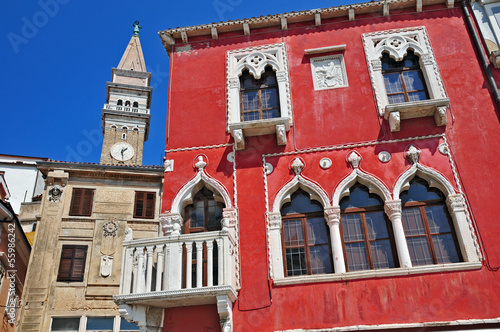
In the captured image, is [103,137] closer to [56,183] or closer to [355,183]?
[56,183]

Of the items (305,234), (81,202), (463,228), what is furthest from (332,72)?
(81,202)

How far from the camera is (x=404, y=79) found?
12.0 m

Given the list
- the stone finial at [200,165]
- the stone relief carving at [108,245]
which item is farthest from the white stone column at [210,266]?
the stone relief carving at [108,245]

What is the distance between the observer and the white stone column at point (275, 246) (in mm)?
9984

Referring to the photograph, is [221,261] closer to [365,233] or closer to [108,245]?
[365,233]

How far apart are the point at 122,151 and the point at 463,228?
39.5 meters

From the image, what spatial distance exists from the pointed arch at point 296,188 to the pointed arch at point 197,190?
114 cm

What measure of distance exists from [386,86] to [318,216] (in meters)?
3.95

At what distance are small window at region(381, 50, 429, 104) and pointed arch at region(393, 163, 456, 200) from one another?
80.2 inches

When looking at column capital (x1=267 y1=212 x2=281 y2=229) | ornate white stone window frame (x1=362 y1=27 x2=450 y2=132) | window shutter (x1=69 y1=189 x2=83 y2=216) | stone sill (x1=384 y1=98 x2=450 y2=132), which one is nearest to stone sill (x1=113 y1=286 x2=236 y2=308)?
column capital (x1=267 y1=212 x2=281 y2=229)

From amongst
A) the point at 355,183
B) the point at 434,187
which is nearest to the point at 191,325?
the point at 355,183

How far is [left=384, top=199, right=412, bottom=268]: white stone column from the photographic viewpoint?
9.62 metres

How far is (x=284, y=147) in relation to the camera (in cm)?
1145

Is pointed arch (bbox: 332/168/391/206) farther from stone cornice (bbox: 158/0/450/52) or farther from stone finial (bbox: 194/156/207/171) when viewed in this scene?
stone cornice (bbox: 158/0/450/52)
